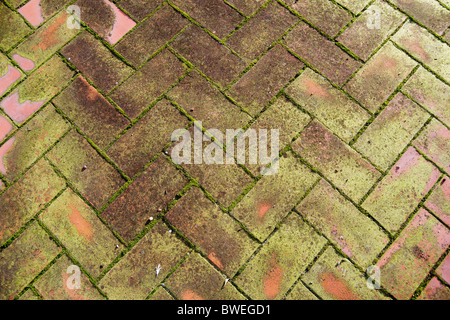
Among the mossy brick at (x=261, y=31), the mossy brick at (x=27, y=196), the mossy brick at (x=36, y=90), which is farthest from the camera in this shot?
the mossy brick at (x=261, y=31)

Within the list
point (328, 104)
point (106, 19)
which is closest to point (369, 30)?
point (328, 104)

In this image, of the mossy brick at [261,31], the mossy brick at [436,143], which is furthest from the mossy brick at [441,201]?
the mossy brick at [261,31]

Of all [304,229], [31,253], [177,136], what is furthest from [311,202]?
[31,253]

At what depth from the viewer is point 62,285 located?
8.48 ft

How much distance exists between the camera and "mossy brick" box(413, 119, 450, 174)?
2.88 metres

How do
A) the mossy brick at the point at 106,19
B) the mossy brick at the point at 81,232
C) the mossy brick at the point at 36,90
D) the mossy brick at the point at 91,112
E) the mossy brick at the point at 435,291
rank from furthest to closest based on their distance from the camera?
1. the mossy brick at the point at 106,19
2. the mossy brick at the point at 36,90
3. the mossy brick at the point at 91,112
4. the mossy brick at the point at 81,232
5. the mossy brick at the point at 435,291

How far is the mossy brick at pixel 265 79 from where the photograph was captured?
10.0 feet

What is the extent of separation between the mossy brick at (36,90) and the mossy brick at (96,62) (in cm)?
14

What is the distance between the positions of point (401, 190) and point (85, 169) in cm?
271

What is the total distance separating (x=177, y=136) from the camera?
2.95 metres

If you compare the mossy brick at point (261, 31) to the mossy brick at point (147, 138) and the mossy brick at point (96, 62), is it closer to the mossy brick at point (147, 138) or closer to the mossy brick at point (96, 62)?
the mossy brick at point (147, 138)

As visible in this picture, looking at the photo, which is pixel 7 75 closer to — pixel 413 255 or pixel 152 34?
pixel 152 34

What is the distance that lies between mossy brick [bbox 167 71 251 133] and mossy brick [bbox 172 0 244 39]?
0.56 meters

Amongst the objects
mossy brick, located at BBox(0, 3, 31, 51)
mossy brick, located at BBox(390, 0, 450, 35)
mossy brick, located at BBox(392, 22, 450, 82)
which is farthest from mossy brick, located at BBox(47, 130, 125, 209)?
mossy brick, located at BBox(390, 0, 450, 35)
